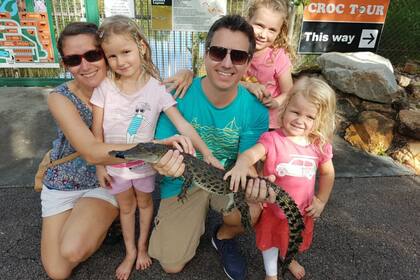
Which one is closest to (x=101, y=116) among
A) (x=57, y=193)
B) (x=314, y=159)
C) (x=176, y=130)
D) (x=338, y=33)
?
(x=176, y=130)

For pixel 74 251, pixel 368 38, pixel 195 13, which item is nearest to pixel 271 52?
pixel 74 251

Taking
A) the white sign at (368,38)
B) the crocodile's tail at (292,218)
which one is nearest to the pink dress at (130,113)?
the crocodile's tail at (292,218)

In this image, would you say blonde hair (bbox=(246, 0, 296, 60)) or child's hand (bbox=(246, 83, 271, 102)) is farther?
blonde hair (bbox=(246, 0, 296, 60))

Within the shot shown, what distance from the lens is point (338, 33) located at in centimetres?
632

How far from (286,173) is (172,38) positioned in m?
4.69

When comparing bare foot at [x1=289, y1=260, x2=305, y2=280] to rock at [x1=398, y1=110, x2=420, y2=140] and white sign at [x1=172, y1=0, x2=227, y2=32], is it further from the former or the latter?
white sign at [x1=172, y1=0, x2=227, y2=32]

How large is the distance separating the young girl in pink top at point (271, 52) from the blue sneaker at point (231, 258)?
1.19 meters

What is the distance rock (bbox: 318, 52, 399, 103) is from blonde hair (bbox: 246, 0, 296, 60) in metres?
2.74

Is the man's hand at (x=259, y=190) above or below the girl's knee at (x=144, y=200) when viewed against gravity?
above

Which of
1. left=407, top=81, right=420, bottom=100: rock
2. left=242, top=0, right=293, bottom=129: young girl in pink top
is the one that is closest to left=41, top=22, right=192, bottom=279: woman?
left=242, top=0, right=293, bottom=129: young girl in pink top

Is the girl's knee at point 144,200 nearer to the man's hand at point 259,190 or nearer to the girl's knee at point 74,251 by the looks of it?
the girl's knee at point 74,251

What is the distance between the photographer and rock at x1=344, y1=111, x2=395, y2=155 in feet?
16.7

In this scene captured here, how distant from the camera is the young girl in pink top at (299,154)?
2.44 metres

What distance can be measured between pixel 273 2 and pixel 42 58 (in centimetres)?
525
